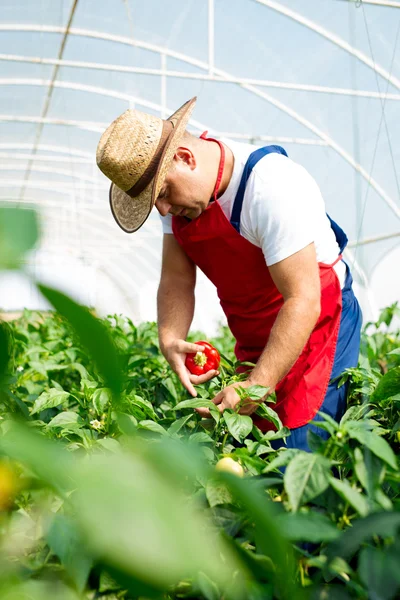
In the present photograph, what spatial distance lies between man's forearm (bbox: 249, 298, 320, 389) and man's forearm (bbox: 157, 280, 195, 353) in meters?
0.57

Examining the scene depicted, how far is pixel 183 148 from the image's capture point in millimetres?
2004

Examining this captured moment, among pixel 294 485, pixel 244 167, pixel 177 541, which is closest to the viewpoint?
pixel 177 541

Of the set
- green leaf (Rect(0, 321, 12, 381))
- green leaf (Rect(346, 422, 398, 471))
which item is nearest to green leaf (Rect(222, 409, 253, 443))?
green leaf (Rect(346, 422, 398, 471))

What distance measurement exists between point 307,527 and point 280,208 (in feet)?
4.21

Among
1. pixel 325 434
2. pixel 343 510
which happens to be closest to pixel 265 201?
pixel 325 434

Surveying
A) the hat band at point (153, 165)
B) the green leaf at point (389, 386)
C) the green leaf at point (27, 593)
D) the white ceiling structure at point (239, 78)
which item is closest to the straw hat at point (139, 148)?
the hat band at point (153, 165)

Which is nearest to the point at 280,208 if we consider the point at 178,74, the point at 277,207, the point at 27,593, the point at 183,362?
the point at 277,207

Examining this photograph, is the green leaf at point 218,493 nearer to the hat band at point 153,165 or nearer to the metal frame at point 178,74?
the hat band at point 153,165

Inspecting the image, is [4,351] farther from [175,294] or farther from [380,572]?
[175,294]

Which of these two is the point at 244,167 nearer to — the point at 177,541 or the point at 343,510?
the point at 343,510

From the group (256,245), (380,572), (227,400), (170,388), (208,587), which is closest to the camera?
(380,572)

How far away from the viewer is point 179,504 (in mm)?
278

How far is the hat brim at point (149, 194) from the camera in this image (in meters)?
1.90

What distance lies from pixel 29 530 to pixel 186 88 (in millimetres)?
8464
